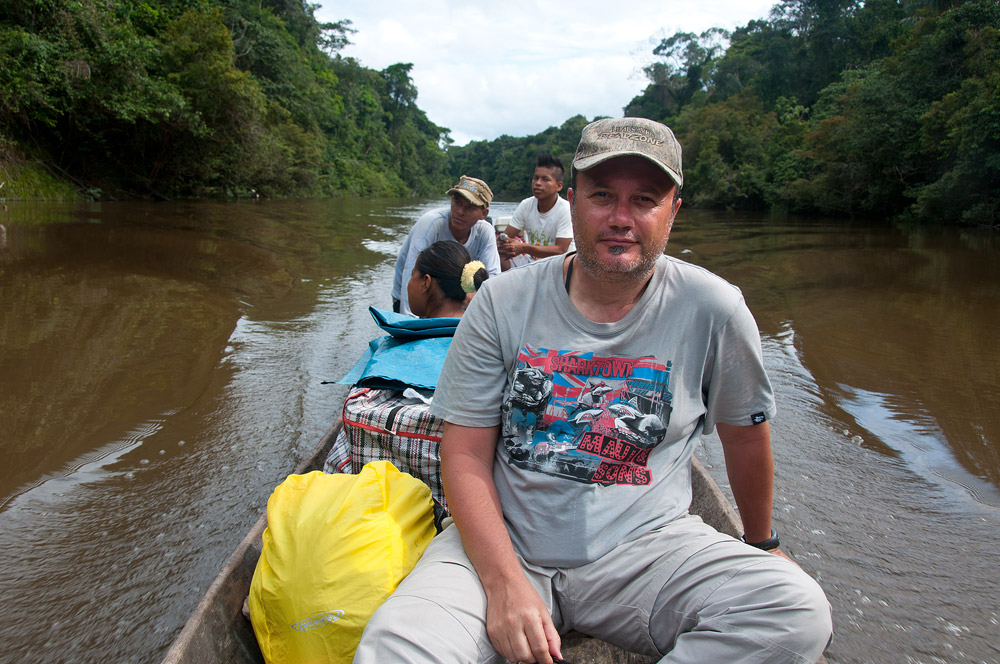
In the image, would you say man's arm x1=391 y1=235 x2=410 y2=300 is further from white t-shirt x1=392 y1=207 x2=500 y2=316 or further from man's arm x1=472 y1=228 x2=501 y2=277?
man's arm x1=472 y1=228 x2=501 y2=277

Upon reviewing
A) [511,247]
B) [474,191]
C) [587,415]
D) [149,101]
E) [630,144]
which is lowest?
[511,247]

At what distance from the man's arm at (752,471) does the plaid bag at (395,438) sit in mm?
823

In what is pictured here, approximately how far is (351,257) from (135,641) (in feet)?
31.5

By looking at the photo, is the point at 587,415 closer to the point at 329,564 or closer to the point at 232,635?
the point at 329,564

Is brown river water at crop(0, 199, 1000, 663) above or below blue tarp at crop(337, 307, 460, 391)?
below

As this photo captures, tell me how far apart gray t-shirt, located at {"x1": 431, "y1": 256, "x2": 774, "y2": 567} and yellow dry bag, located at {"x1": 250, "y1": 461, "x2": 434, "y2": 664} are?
27 centimetres

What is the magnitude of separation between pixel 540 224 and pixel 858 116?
1947 centimetres

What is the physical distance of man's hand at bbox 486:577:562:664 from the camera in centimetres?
132

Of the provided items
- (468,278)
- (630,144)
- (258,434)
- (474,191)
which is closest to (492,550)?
(630,144)

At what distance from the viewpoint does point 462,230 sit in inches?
181

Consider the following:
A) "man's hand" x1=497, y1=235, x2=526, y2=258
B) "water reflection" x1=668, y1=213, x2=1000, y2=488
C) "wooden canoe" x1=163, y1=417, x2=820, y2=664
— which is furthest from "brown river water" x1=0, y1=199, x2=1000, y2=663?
"man's hand" x1=497, y1=235, x2=526, y2=258

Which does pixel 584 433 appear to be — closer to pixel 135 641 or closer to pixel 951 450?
pixel 135 641

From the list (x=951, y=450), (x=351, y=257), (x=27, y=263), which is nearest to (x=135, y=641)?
(x=951, y=450)

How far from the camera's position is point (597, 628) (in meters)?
1.53
